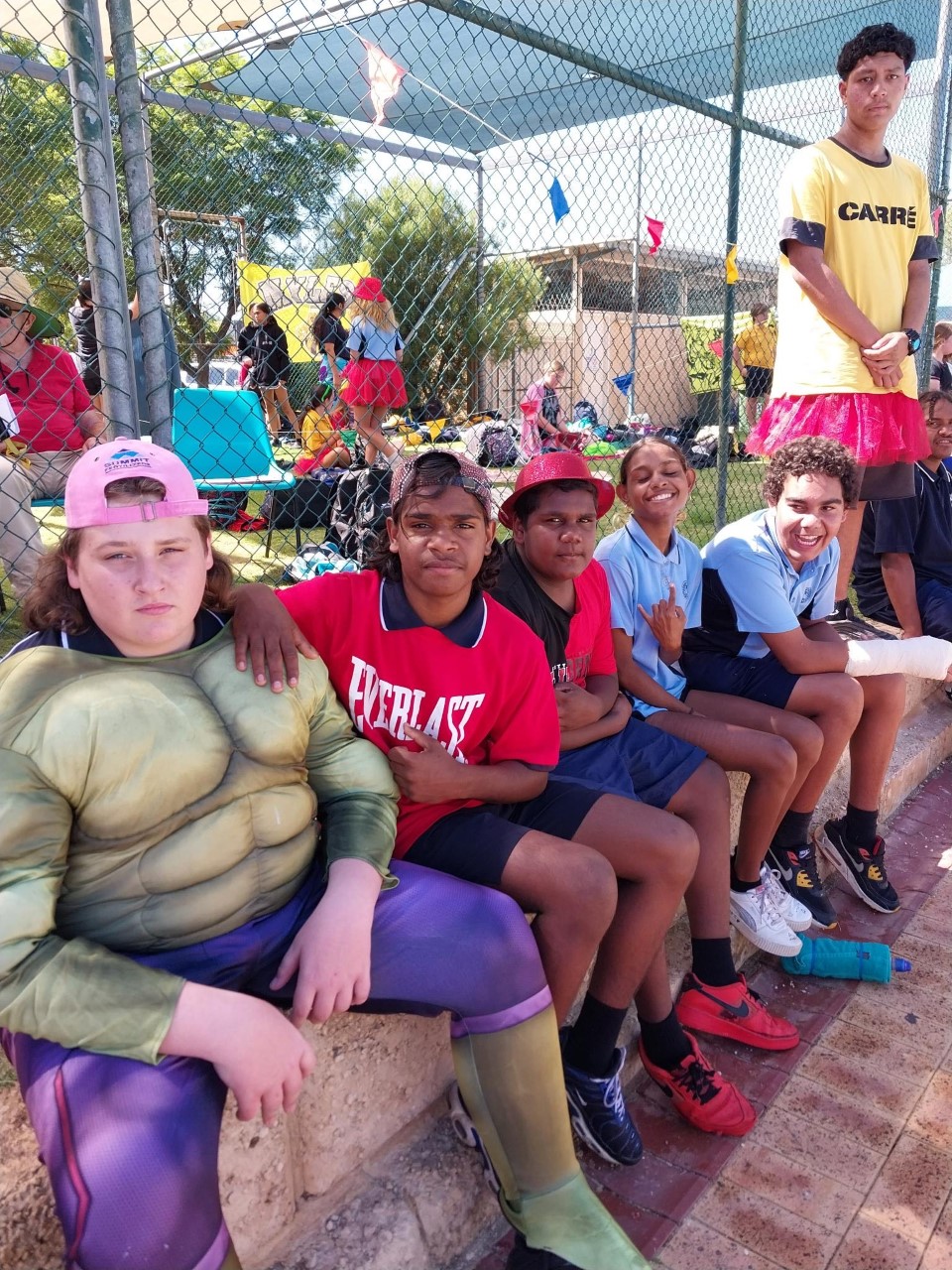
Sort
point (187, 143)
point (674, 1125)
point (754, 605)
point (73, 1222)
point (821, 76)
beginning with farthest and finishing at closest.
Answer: point (187, 143), point (821, 76), point (754, 605), point (674, 1125), point (73, 1222)

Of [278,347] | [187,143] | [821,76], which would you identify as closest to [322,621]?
[821,76]

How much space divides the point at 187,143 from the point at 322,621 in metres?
11.0

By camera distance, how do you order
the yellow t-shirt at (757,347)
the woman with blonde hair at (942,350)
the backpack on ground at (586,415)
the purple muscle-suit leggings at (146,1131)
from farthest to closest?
the backpack on ground at (586,415) < the yellow t-shirt at (757,347) < the woman with blonde hair at (942,350) < the purple muscle-suit leggings at (146,1131)

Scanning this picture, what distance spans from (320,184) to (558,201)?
7252 millimetres

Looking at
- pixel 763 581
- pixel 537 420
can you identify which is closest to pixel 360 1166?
pixel 763 581

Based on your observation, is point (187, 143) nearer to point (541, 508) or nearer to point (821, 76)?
point (821, 76)

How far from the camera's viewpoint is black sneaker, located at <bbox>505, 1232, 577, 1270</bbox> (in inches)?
60.2

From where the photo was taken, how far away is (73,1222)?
1.12m

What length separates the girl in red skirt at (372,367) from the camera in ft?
19.8

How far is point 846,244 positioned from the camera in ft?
11.1

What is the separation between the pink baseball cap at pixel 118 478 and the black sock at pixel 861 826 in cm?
246

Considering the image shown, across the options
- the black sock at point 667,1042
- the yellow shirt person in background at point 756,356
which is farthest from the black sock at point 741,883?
the yellow shirt person in background at point 756,356

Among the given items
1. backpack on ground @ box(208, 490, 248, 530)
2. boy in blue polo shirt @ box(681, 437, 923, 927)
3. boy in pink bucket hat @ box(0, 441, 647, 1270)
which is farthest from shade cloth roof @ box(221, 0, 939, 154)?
boy in pink bucket hat @ box(0, 441, 647, 1270)

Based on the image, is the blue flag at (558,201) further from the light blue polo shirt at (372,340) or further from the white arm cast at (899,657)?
the light blue polo shirt at (372,340)
